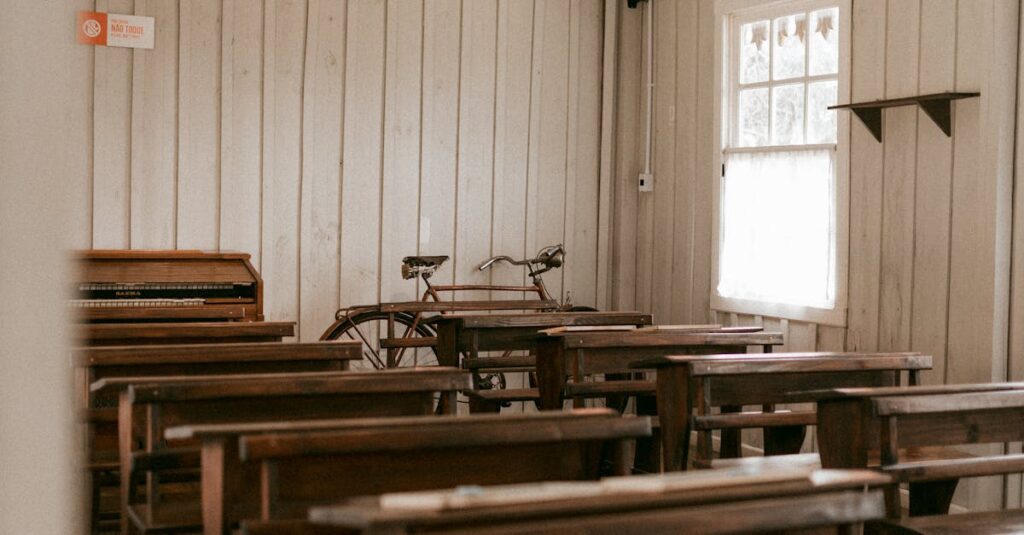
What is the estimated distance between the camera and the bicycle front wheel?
Answer: 699 centimetres

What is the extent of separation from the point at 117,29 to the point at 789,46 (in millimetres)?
3818

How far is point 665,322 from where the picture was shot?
7926mm

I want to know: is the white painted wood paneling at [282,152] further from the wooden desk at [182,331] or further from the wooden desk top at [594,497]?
the wooden desk top at [594,497]

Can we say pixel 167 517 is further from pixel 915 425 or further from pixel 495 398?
pixel 495 398

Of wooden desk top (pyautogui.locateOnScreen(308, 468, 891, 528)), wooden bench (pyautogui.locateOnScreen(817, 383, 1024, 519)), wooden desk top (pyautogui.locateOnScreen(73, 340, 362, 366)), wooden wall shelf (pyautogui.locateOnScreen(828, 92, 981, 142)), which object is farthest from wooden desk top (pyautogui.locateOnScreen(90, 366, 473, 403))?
wooden wall shelf (pyautogui.locateOnScreen(828, 92, 981, 142))

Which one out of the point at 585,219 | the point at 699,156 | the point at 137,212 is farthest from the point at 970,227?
the point at 137,212

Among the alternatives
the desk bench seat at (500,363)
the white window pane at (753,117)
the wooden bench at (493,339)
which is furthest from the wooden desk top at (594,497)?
the white window pane at (753,117)

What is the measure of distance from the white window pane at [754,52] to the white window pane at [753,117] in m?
0.08

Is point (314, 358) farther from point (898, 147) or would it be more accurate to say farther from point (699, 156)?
point (699, 156)

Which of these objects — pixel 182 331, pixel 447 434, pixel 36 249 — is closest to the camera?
pixel 36 249

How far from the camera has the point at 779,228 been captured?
6867mm

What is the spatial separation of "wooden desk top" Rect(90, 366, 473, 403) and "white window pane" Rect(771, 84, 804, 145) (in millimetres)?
3812

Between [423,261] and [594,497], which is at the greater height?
[423,261]

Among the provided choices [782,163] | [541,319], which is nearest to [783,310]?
[782,163]
